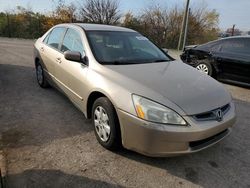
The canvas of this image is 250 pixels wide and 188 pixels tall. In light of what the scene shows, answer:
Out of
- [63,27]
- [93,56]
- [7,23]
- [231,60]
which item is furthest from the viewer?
[7,23]

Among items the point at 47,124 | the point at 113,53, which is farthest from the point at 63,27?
the point at 47,124

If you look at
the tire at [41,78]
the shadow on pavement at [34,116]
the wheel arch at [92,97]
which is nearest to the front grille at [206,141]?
the wheel arch at [92,97]

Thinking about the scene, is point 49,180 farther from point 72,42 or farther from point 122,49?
point 72,42

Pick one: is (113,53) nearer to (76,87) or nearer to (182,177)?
(76,87)

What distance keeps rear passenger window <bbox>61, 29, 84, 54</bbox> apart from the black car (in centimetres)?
446

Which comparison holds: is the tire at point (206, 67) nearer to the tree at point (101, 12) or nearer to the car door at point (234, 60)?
the car door at point (234, 60)

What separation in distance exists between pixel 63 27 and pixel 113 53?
1.53 meters

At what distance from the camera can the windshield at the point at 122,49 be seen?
368 cm

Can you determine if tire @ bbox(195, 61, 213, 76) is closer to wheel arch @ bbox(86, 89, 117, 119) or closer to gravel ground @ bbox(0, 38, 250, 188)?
gravel ground @ bbox(0, 38, 250, 188)

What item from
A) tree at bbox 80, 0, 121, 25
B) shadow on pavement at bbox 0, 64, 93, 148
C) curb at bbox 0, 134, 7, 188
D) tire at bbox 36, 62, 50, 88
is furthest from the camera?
tree at bbox 80, 0, 121, 25

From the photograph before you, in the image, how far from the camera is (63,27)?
477 centimetres

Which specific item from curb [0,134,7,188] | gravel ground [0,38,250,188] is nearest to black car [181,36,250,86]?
gravel ground [0,38,250,188]

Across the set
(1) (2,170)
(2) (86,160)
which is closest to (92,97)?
(2) (86,160)

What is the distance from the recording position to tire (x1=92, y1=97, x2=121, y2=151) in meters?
3.00
